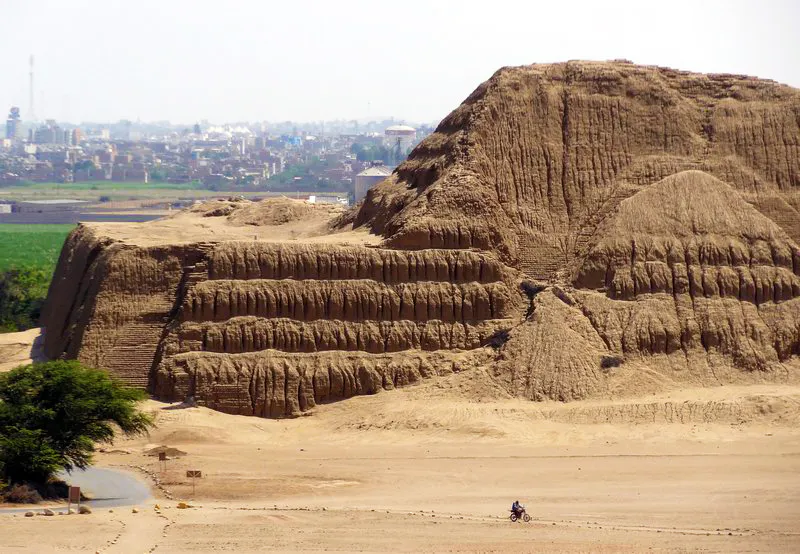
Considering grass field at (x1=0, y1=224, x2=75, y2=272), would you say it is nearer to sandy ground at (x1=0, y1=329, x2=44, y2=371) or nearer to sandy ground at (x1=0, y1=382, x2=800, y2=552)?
sandy ground at (x1=0, y1=329, x2=44, y2=371)

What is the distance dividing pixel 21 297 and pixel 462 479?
119ft

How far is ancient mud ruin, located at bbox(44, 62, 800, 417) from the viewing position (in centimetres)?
4891

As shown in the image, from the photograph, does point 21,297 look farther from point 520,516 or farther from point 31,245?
point 31,245

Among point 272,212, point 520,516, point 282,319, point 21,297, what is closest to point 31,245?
point 21,297

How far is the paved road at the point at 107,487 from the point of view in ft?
128

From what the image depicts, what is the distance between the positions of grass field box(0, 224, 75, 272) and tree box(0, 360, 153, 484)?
54.0 meters

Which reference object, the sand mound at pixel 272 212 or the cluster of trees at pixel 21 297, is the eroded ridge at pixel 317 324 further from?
the cluster of trees at pixel 21 297

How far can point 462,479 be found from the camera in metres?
41.9

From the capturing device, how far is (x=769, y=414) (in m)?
46.9

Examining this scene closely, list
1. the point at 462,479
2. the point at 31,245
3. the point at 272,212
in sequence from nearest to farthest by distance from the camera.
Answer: the point at 462,479 < the point at 272,212 < the point at 31,245

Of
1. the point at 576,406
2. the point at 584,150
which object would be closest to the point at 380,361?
the point at 576,406

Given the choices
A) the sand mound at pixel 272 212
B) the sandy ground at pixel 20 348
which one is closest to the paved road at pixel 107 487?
the sandy ground at pixel 20 348

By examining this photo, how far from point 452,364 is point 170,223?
47.2ft

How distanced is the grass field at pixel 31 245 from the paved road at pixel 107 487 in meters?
52.7
